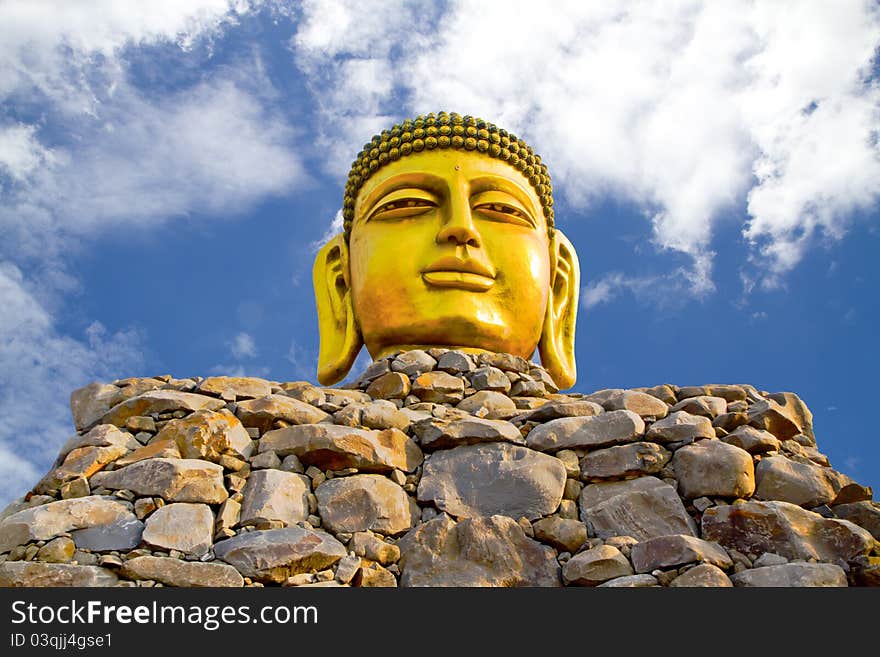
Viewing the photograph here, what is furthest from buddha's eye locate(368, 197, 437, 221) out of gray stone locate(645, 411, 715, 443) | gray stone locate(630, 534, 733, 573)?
gray stone locate(630, 534, 733, 573)

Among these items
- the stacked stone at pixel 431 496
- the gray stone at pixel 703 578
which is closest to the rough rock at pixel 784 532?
the stacked stone at pixel 431 496

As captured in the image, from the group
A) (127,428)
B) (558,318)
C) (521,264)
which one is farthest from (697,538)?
(558,318)

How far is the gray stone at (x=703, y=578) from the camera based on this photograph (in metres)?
3.99

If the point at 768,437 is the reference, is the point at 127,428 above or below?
above

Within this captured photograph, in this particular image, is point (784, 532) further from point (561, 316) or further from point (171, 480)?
point (561, 316)

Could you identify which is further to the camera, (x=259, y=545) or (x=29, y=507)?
(x=29, y=507)

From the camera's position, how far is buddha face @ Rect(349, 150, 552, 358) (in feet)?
23.8

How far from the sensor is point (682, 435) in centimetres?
507

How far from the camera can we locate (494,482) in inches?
196

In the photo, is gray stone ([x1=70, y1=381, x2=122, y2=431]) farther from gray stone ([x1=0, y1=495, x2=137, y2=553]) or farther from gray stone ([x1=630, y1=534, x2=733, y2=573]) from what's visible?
gray stone ([x1=630, y1=534, x2=733, y2=573])

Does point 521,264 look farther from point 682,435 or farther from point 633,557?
point 633,557

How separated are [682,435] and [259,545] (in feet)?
7.46

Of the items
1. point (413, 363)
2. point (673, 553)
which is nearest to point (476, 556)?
point (673, 553)

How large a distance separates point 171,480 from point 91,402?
127cm
